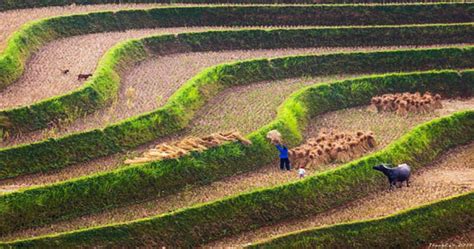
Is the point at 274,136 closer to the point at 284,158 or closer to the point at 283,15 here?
the point at 284,158

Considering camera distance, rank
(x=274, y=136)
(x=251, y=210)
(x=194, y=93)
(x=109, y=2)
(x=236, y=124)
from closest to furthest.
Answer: (x=251, y=210)
(x=274, y=136)
(x=236, y=124)
(x=194, y=93)
(x=109, y=2)

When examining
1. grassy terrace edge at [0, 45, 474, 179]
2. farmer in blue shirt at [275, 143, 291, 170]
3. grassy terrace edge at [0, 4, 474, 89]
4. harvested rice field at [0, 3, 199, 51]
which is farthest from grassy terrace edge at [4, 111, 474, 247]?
harvested rice field at [0, 3, 199, 51]

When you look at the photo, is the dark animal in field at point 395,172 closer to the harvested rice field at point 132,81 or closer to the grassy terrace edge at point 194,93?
the harvested rice field at point 132,81

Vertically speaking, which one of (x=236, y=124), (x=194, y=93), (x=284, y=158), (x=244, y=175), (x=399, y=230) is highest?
(x=194, y=93)

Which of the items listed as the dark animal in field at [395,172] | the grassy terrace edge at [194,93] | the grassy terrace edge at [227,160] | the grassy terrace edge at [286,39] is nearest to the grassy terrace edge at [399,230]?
the dark animal in field at [395,172]

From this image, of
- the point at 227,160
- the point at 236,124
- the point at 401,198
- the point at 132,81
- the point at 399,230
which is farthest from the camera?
the point at 132,81

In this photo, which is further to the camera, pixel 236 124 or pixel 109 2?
pixel 109 2

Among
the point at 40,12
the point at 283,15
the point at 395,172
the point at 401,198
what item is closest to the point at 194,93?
the point at 395,172
